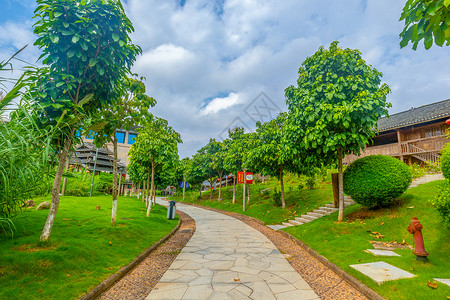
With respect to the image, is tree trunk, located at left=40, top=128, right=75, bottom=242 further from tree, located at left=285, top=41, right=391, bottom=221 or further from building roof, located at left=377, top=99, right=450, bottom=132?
building roof, located at left=377, top=99, right=450, bottom=132

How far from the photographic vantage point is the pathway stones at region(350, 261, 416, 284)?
4.21 meters

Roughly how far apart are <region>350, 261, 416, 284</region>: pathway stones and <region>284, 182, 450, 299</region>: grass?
0.13 m

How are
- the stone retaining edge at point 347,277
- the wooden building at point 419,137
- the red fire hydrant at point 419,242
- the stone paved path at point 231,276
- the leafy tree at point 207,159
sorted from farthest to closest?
1. the leafy tree at point 207,159
2. the wooden building at point 419,137
3. the red fire hydrant at point 419,242
4. the stone paved path at point 231,276
5. the stone retaining edge at point 347,277

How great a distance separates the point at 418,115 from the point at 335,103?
17279mm

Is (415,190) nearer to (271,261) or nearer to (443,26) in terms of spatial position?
(271,261)

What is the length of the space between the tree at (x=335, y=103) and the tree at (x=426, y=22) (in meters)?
5.22

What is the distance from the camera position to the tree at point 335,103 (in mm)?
7969

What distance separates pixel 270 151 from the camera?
1408 centimetres

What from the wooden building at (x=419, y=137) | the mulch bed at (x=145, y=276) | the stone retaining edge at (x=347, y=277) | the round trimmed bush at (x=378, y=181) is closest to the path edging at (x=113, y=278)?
the mulch bed at (x=145, y=276)

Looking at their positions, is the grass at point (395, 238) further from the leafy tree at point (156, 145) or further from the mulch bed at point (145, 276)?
the leafy tree at point (156, 145)

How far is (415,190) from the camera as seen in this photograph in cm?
965

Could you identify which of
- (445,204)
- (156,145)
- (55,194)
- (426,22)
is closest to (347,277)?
(445,204)

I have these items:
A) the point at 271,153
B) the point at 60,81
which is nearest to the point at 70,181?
the point at 271,153

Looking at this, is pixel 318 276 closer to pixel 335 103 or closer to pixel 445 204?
pixel 445 204
